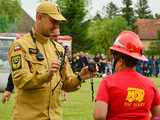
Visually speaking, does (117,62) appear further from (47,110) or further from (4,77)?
(4,77)

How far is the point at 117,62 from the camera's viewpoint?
6055 millimetres

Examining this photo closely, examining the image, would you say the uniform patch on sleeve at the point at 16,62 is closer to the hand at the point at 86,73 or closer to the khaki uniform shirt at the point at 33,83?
the khaki uniform shirt at the point at 33,83

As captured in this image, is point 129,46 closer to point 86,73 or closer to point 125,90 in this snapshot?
point 125,90

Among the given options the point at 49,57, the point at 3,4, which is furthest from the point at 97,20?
the point at 49,57

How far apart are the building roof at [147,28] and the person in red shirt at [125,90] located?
12976 cm

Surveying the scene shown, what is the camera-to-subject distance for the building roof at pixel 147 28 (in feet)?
447

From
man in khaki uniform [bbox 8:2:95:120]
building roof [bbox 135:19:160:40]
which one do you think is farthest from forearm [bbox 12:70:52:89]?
building roof [bbox 135:19:160:40]

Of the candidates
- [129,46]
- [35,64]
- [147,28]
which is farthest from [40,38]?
[147,28]

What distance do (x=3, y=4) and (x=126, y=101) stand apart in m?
77.3

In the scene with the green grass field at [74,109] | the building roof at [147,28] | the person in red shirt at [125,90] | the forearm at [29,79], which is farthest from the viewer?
the building roof at [147,28]

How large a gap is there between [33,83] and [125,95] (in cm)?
121

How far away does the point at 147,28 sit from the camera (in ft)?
461

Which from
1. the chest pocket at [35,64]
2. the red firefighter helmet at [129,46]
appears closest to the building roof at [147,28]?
the chest pocket at [35,64]

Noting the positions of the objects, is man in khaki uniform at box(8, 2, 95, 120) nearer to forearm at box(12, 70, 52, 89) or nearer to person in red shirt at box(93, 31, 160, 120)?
forearm at box(12, 70, 52, 89)
